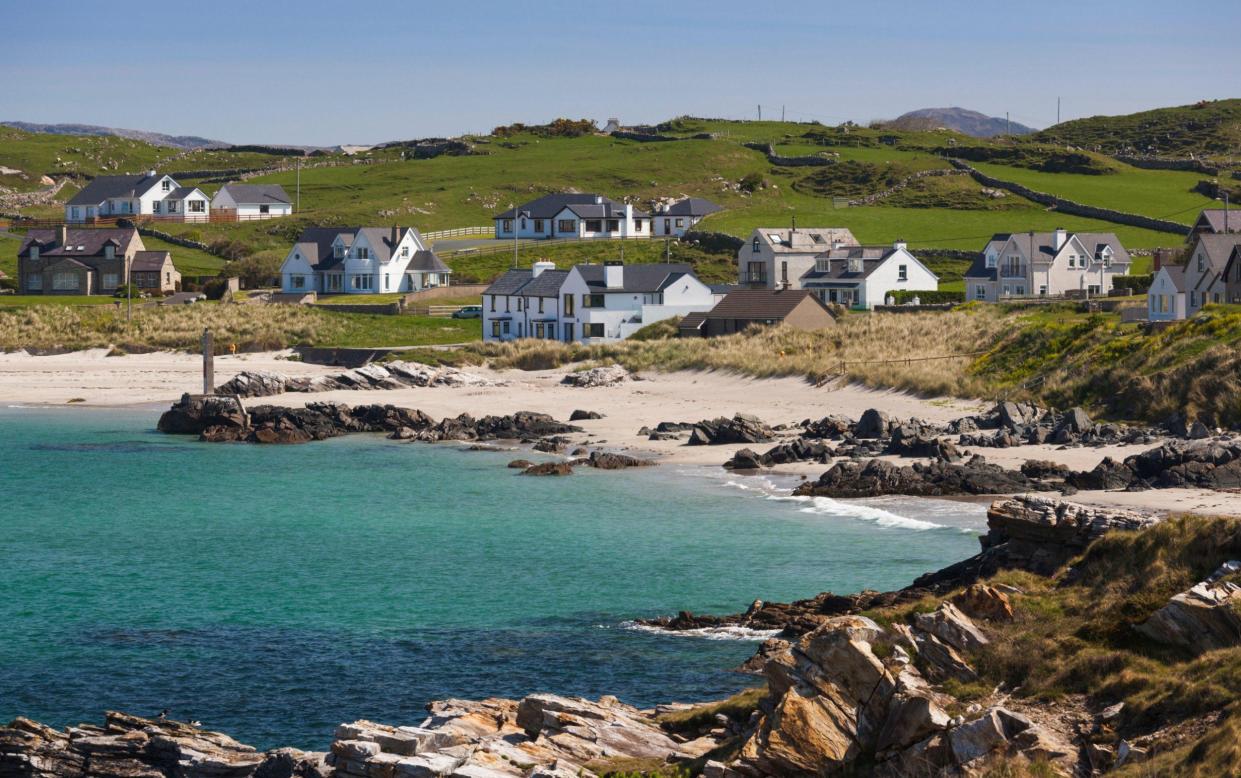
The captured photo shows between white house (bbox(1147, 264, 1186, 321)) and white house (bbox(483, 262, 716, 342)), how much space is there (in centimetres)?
Result: 3014

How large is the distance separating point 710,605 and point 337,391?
48551 mm

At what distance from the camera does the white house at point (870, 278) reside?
4092 inches

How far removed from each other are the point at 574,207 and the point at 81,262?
45103 millimetres

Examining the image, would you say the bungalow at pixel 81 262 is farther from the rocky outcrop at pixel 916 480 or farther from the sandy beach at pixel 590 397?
the rocky outcrop at pixel 916 480

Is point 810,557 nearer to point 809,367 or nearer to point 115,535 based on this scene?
point 115,535

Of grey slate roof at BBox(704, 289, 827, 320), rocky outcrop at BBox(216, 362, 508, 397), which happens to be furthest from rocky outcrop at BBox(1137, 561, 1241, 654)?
grey slate roof at BBox(704, 289, 827, 320)

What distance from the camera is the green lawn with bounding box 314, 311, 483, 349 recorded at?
95.9 meters

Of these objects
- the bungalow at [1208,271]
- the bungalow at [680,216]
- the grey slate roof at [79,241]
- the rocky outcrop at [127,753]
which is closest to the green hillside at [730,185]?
the bungalow at [680,216]

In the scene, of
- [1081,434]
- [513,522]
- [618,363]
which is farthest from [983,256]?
[513,522]

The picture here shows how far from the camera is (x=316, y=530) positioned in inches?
1794

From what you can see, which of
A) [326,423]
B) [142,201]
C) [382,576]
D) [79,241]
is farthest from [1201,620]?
[142,201]

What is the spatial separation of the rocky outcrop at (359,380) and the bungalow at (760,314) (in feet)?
49.5

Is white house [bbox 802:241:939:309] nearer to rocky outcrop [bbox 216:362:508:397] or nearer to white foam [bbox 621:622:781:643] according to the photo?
rocky outcrop [bbox 216:362:508:397]

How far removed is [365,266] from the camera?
393 feet
